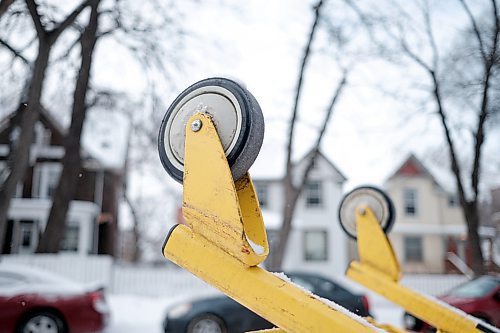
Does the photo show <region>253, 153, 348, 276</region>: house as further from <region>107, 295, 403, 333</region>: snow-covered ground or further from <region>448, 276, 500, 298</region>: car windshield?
<region>448, 276, 500, 298</region>: car windshield

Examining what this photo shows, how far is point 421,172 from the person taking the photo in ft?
99.5

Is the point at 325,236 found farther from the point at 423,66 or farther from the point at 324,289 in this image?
the point at 324,289

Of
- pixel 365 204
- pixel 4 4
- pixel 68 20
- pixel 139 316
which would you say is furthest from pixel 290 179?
pixel 365 204

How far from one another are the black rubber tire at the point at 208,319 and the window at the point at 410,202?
2440cm

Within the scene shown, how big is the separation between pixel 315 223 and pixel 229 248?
24509 millimetres

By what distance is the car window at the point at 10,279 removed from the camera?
7.39m

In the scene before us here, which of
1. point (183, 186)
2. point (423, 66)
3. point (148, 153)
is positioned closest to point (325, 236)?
point (148, 153)

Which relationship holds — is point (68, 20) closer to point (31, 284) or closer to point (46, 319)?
point (31, 284)

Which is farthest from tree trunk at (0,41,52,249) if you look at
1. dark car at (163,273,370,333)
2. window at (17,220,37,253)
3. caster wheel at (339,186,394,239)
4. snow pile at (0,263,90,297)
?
window at (17,220,37,253)

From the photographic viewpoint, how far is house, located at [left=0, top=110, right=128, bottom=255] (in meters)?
25.2

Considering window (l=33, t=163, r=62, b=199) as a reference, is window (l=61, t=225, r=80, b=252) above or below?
below

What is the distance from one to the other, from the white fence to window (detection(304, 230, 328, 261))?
8.96 metres

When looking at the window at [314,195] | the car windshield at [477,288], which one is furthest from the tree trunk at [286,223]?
the window at [314,195]

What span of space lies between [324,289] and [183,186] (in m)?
7.23
